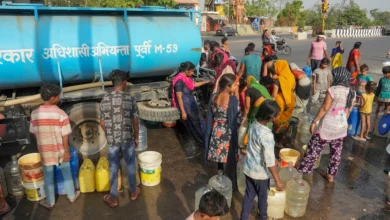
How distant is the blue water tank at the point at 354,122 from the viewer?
6.23 meters

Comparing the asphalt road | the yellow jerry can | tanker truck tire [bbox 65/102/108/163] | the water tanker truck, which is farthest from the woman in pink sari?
the asphalt road

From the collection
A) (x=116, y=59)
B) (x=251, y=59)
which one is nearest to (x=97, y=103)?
(x=116, y=59)

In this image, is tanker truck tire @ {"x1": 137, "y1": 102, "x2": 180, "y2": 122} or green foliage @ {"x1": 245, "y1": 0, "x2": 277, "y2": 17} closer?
tanker truck tire @ {"x1": 137, "y1": 102, "x2": 180, "y2": 122}

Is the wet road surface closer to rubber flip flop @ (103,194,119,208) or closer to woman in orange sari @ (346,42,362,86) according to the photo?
rubber flip flop @ (103,194,119,208)

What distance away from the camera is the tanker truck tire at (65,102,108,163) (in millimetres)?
4859

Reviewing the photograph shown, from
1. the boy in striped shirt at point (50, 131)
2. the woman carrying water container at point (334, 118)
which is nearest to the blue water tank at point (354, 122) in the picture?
the woman carrying water container at point (334, 118)

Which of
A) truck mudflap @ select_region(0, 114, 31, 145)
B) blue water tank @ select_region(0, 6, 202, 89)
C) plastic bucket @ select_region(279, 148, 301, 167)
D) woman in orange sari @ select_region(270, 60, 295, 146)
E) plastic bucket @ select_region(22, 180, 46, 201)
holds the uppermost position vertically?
blue water tank @ select_region(0, 6, 202, 89)

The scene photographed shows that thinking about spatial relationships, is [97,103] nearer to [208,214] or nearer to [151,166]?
[151,166]

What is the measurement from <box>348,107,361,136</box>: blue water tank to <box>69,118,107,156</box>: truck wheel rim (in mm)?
4794

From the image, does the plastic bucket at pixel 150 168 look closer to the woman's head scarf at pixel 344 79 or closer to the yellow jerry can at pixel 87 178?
the yellow jerry can at pixel 87 178

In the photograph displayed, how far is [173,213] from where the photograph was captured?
3.83 m

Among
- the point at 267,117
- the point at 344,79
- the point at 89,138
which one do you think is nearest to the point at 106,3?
the point at 89,138

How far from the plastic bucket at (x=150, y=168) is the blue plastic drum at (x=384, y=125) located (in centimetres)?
470

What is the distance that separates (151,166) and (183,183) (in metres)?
0.60
